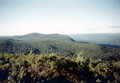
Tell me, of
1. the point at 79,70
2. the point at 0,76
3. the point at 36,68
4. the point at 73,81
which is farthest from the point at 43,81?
the point at 0,76

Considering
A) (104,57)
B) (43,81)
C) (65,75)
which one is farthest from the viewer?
(104,57)

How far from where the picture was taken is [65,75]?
15742 millimetres

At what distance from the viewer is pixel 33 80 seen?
594 inches

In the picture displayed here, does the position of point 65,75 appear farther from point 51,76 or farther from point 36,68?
point 36,68

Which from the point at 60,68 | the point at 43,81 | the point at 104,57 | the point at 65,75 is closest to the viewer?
the point at 43,81

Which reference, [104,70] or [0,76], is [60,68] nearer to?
[104,70]

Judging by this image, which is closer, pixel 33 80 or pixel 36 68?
pixel 33 80

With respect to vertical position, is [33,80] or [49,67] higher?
[49,67]

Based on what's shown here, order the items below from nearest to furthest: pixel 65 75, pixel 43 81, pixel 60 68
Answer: pixel 43 81, pixel 65 75, pixel 60 68

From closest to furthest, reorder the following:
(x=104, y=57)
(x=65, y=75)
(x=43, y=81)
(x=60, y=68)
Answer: (x=43, y=81), (x=65, y=75), (x=60, y=68), (x=104, y=57)

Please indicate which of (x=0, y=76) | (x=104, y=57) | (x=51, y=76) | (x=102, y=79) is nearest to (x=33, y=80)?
(x=51, y=76)

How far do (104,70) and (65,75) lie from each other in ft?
21.4

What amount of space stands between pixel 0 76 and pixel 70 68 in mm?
11104

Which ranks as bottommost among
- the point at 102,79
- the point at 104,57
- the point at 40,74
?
the point at 104,57
